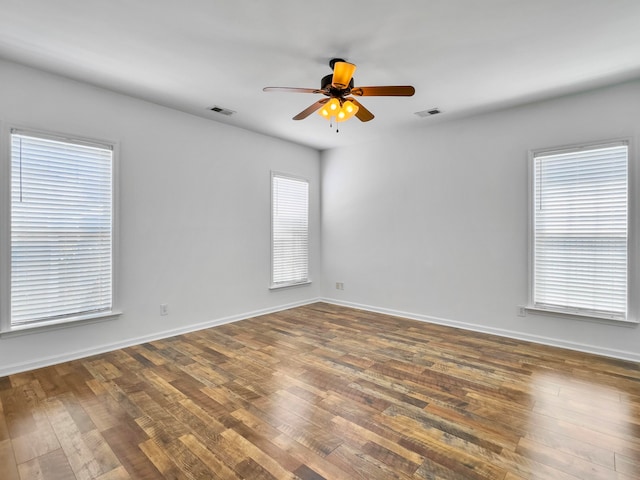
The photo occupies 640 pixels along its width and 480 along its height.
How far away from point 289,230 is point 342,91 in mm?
3049

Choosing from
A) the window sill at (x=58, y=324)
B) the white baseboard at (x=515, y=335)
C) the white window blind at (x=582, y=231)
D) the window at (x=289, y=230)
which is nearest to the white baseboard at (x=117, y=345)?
the window sill at (x=58, y=324)

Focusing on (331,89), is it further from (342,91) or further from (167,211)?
(167,211)

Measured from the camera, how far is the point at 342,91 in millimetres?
2873

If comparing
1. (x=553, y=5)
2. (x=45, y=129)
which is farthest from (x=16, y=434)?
(x=553, y=5)

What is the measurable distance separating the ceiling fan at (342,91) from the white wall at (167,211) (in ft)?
6.36

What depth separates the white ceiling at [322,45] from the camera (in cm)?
227

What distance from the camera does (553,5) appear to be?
2.21 metres

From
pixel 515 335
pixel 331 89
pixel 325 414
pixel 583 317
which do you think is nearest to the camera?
pixel 325 414

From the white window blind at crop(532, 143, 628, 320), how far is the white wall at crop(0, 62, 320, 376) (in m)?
3.68

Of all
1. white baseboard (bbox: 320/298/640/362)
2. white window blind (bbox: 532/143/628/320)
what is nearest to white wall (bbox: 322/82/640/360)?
white baseboard (bbox: 320/298/640/362)

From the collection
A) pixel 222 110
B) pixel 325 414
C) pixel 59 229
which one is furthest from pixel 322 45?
pixel 59 229

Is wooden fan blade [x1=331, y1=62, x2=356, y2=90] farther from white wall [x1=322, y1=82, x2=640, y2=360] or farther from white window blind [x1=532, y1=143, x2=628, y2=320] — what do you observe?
white window blind [x1=532, y1=143, x2=628, y2=320]

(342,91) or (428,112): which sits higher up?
(428,112)

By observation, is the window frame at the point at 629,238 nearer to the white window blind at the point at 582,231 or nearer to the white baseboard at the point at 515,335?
the white window blind at the point at 582,231
